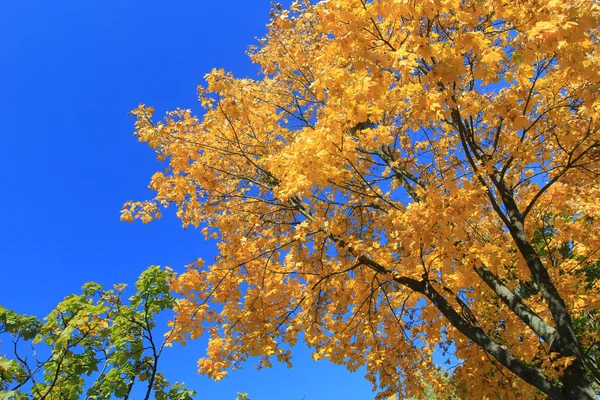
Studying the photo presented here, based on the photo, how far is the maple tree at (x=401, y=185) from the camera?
4.23 metres

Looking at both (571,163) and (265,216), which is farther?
(265,216)

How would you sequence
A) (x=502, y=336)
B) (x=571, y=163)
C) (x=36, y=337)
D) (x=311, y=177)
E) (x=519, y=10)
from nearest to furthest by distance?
(x=519, y=10), (x=311, y=177), (x=36, y=337), (x=571, y=163), (x=502, y=336)

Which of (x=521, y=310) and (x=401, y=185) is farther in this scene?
(x=401, y=185)

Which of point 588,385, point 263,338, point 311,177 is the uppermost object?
point 311,177

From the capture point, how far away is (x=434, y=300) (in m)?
5.45

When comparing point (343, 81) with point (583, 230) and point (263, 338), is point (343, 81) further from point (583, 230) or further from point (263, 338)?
point (583, 230)

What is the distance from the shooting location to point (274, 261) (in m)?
7.21

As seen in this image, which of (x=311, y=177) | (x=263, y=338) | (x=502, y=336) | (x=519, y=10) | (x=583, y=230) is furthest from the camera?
(x=502, y=336)

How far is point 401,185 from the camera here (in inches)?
281

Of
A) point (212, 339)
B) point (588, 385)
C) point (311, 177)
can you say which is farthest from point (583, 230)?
point (212, 339)

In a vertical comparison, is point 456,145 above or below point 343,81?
above

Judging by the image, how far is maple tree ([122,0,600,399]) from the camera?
423cm

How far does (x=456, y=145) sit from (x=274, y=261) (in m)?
3.79

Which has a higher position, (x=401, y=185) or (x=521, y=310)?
(x=401, y=185)
